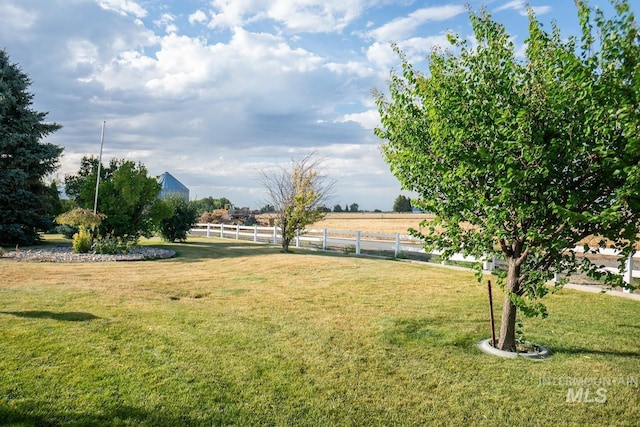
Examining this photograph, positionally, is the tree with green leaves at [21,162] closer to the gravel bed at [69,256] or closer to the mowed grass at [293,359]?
the gravel bed at [69,256]

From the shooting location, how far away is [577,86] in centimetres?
419

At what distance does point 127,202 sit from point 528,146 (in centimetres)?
1696

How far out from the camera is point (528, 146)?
4379 millimetres

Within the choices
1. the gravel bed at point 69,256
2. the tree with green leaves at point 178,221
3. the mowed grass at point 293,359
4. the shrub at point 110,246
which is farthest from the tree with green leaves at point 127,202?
the mowed grass at point 293,359

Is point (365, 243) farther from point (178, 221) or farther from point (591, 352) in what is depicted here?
point (591, 352)

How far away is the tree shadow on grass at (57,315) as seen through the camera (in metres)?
6.41

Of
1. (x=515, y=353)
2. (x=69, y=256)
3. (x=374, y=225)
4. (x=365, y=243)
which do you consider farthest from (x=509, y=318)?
(x=374, y=225)

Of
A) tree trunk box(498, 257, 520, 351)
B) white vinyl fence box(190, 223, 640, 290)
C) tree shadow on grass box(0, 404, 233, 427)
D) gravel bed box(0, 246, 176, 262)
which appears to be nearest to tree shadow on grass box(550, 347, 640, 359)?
tree trunk box(498, 257, 520, 351)

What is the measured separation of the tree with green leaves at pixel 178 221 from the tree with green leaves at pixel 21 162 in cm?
561

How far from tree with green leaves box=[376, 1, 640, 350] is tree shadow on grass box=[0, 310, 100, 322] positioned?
5142mm

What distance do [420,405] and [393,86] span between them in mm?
4053

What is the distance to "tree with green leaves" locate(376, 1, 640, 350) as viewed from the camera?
407 centimetres

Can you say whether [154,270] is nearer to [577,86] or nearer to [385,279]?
[385,279]

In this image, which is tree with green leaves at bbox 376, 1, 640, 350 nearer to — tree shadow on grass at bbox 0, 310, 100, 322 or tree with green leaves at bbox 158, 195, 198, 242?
tree shadow on grass at bbox 0, 310, 100, 322
